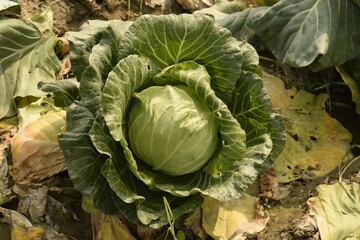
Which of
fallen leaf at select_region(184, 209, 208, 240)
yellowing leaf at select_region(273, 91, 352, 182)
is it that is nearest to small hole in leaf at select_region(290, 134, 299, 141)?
yellowing leaf at select_region(273, 91, 352, 182)

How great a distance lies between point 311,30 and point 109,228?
135 centimetres

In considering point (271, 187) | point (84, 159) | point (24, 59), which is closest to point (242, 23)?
point (271, 187)

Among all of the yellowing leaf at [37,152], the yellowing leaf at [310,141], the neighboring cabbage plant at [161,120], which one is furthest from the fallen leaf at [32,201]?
the yellowing leaf at [310,141]

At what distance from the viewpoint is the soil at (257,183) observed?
262 cm

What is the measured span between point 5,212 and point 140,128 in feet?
2.38

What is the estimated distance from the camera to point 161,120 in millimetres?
2246

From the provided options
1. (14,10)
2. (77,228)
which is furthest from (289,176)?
(14,10)

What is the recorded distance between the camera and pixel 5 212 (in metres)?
2.50

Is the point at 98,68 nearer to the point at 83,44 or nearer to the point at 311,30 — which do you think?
the point at 83,44

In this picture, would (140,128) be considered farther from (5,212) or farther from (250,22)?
(250,22)

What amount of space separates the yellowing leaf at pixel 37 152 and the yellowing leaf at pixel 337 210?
1180 millimetres

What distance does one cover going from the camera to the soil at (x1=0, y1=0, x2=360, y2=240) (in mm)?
2625

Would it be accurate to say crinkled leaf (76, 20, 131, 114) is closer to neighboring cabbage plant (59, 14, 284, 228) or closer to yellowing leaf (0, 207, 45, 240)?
neighboring cabbage plant (59, 14, 284, 228)

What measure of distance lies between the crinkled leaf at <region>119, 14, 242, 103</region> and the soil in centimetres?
69
